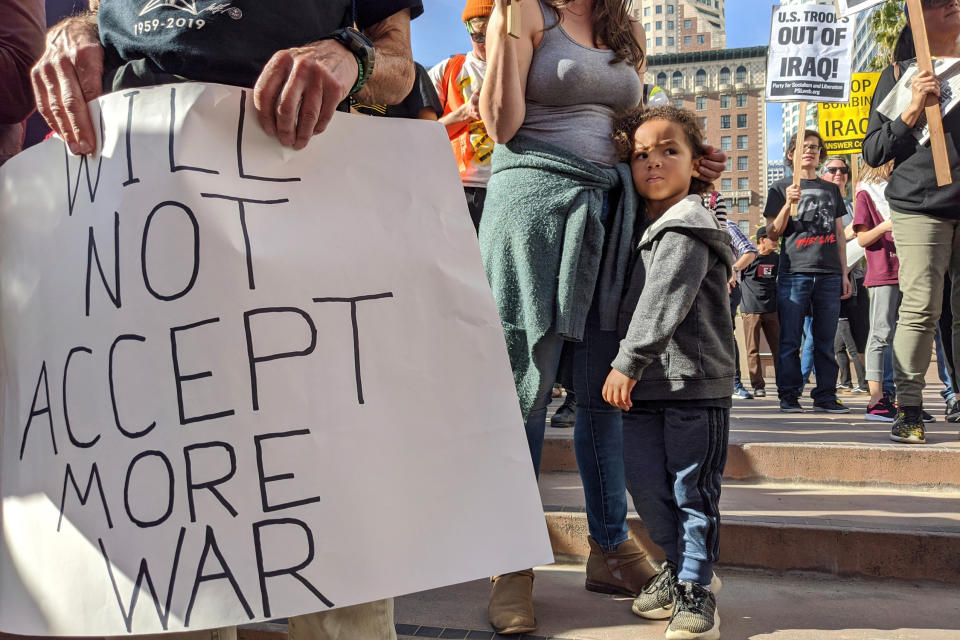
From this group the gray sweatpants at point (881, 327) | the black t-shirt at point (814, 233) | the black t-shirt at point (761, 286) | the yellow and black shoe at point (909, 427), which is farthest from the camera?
the black t-shirt at point (761, 286)

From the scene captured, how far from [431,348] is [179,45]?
624 mm

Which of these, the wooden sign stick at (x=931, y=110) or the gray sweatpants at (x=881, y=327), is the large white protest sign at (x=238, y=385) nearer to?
the wooden sign stick at (x=931, y=110)

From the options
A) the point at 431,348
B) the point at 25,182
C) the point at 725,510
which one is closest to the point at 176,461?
the point at 431,348

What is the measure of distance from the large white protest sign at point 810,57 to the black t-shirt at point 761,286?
1458 millimetres

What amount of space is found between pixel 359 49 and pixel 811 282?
190 inches

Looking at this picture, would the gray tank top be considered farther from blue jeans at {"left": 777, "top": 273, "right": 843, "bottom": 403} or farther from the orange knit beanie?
blue jeans at {"left": 777, "top": 273, "right": 843, "bottom": 403}

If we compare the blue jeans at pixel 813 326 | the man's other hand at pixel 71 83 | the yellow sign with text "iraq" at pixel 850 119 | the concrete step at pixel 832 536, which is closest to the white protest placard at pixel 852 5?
the blue jeans at pixel 813 326

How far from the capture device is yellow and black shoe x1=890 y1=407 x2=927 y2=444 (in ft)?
11.7

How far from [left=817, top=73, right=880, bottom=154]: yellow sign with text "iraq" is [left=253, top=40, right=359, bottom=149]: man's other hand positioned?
10916 mm

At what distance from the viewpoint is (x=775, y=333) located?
7262mm

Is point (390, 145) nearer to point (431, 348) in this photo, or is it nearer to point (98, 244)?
point (431, 348)

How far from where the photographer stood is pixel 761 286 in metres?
7.14

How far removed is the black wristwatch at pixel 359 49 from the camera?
126 centimetres

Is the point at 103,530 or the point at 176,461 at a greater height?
the point at 176,461
